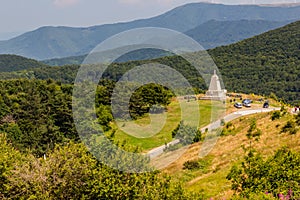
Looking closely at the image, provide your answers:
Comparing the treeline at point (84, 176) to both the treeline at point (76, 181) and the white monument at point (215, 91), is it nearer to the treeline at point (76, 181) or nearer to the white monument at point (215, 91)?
the treeline at point (76, 181)

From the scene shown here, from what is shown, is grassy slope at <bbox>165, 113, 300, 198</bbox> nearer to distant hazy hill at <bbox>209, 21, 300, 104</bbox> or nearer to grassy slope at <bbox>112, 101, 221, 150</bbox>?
grassy slope at <bbox>112, 101, 221, 150</bbox>

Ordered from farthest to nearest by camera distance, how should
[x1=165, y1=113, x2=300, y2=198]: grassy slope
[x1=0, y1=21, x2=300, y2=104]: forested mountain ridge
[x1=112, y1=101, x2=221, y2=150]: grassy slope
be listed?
[x1=0, y1=21, x2=300, y2=104]: forested mountain ridge < [x1=112, y1=101, x2=221, y2=150]: grassy slope < [x1=165, y1=113, x2=300, y2=198]: grassy slope

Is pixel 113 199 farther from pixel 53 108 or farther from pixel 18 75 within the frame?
pixel 18 75

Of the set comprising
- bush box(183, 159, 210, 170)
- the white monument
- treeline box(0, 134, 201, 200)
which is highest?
treeline box(0, 134, 201, 200)

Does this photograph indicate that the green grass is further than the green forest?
Yes

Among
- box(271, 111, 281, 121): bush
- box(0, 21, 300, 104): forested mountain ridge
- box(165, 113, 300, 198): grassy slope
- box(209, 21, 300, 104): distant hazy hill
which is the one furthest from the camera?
box(0, 21, 300, 104): forested mountain ridge

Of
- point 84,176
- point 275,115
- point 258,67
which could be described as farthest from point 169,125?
point 258,67

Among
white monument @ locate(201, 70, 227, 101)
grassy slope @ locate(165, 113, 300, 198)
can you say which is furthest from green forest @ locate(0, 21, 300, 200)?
white monument @ locate(201, 70, 227, 101)

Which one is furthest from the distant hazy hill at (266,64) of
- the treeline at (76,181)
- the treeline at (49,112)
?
the treeline at (76,181)

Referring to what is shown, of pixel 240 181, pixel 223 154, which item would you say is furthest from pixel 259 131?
pixel 240 181

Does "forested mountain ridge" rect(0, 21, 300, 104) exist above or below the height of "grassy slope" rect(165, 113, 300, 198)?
below
